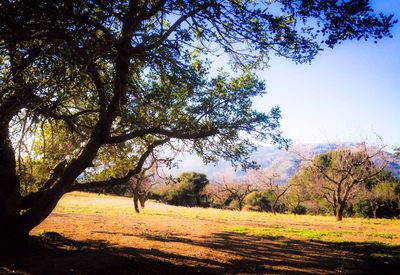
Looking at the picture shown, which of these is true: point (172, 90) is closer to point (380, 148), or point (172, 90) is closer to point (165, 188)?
point (380, 148)

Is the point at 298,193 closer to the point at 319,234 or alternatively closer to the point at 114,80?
the point at 319,234

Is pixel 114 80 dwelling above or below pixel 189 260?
above

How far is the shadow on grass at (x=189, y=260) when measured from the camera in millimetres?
9816

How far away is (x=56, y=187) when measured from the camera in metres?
11.9

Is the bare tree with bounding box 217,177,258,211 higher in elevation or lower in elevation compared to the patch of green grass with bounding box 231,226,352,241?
higher

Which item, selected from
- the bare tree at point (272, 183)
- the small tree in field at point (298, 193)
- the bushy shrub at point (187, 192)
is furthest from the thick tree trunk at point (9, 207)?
the bushy shrub at point (187, 192)

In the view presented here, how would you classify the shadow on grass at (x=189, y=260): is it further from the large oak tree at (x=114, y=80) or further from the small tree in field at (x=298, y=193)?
the small tree in field at (x=298, y=193)

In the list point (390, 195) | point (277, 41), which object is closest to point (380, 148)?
point (390, 195)

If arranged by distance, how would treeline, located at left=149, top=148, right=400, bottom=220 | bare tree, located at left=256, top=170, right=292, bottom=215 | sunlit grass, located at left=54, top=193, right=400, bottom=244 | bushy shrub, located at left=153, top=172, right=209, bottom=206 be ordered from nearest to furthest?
sunlit grass, located at left=54, top=193, right=400, bottom=244, treeline, located at left=149, top=148, right=400, bottom=220, bare tree, located at left=256, top=170, right=292, bottom=215, bushy shrub, located at left=153, top=172, right=209, bottom=206

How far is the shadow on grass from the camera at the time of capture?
982cm

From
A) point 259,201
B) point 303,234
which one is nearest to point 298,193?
point 259,201

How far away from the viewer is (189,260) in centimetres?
1170

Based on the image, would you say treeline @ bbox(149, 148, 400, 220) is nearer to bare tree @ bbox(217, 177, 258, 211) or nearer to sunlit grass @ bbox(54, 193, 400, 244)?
bare tree @ bbox(217, 177, 258, 211)

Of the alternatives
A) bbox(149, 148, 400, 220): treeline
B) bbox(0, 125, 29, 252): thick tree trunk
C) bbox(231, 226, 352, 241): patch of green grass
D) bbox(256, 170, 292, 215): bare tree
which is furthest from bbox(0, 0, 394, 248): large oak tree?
bbox(256, 170, 292, 215): bare tree
